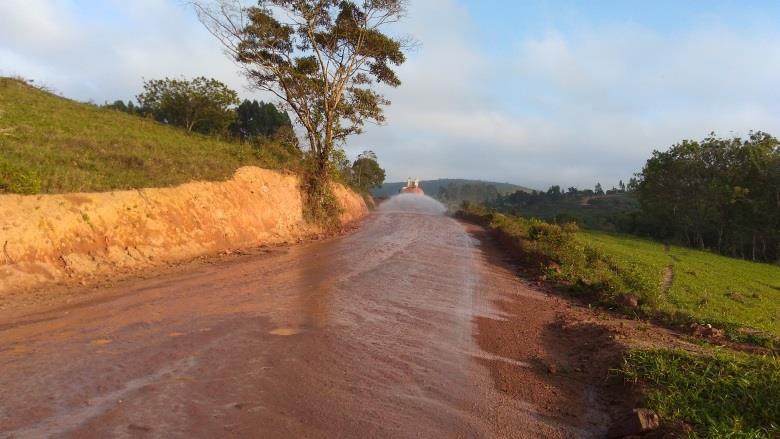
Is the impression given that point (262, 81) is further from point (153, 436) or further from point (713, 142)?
point (713, 142)

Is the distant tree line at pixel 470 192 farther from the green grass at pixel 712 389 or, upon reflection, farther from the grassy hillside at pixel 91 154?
the green grass at pixel 712 389

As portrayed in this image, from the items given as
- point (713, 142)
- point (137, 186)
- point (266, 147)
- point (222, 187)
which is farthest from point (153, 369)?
point (713, 142)

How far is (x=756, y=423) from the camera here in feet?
15.8

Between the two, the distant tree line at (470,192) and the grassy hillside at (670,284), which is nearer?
the grassy hillside at (670,284)

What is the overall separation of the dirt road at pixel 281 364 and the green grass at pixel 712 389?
734 millimetres

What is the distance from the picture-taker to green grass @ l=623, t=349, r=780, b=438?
477 cm

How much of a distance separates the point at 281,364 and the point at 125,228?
6.89m

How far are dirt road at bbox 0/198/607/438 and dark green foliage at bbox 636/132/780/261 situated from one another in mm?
34936

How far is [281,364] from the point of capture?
608 cm

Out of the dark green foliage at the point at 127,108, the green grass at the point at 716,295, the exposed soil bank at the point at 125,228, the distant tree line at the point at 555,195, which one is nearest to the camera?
the exposed soil bank at the point at 125,228

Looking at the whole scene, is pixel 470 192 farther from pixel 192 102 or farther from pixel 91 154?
pixel 91 154

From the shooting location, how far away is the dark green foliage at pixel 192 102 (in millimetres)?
33719

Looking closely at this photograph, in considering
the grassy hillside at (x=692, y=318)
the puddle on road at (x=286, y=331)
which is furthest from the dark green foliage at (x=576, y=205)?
the puddle on road at (x=286, y=331)

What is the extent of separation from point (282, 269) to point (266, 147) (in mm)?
11364
